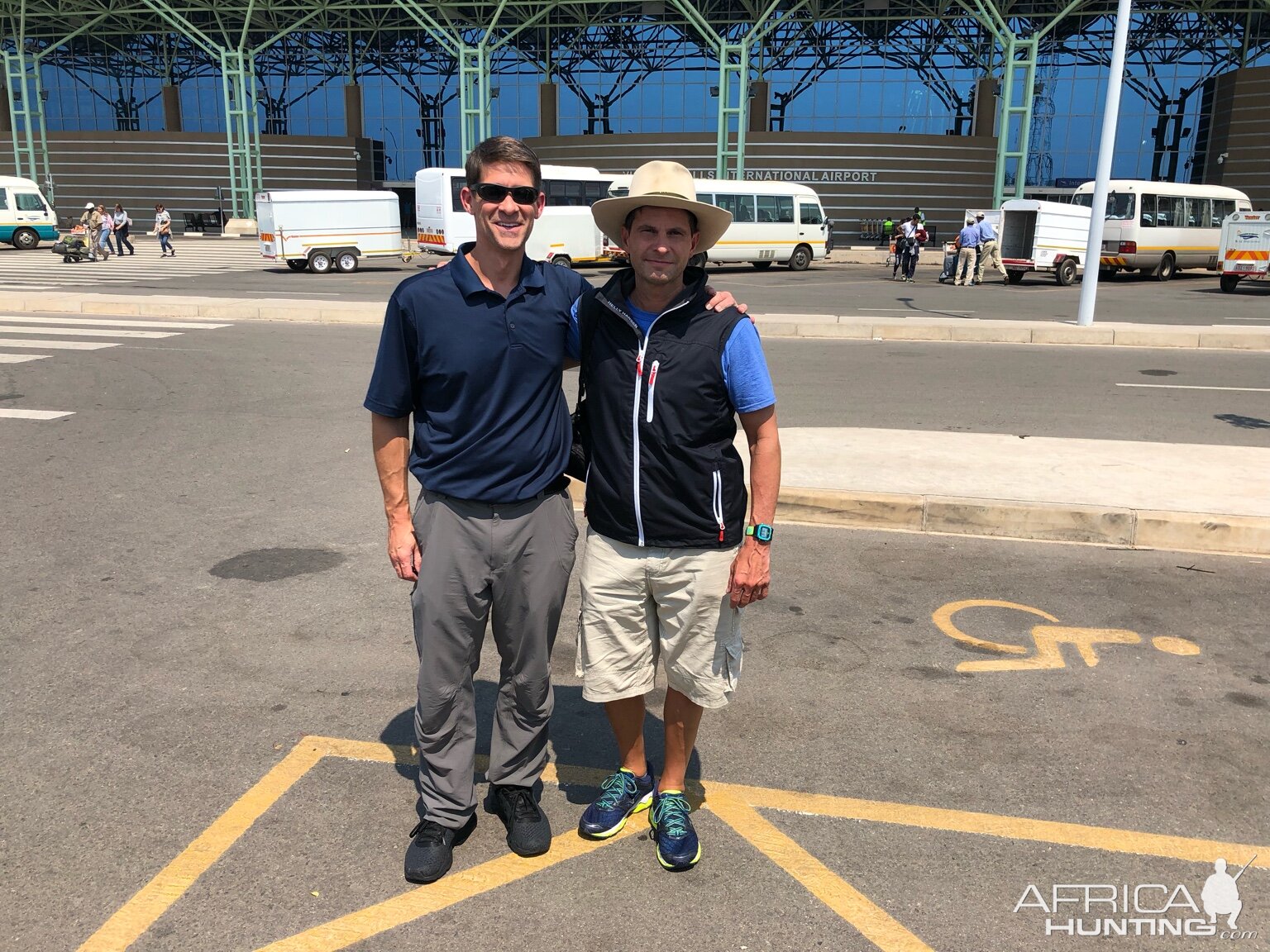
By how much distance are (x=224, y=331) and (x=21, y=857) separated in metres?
13.5

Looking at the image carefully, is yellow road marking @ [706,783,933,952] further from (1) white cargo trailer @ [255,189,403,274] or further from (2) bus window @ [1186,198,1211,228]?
(2) bus window @ [1186,198,1211,228]

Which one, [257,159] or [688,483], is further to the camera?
[257,159]

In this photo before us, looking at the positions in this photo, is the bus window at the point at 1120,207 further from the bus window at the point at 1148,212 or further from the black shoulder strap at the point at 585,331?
the black shoulder strap at the point at 585,331

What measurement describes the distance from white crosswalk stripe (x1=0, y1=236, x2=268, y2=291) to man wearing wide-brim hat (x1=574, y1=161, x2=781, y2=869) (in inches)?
883

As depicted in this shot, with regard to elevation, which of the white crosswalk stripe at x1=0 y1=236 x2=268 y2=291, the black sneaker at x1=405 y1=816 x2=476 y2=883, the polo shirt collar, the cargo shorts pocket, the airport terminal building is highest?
the airport terminal building

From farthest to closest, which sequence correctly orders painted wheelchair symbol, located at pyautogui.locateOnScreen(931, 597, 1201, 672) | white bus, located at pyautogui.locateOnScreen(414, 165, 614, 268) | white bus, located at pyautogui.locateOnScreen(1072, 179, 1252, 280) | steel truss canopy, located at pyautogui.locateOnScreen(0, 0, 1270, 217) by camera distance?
steel truss canopy, located at pyautogui.locateOnScreen(0, 0, 1270, 217) < white bus, located at pyautogui.locateOnScreen(1072, 179, 1252, 280) < white bus, located at pyautogui.locateOnScreen(414, 165, 614, 268) < painted wheelchair symbol, located at pyautogui.locateOnScreen(931, 597, 1201, 672)

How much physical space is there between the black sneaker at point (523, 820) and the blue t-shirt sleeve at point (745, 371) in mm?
1422

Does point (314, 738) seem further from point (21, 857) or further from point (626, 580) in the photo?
point (626, 580)

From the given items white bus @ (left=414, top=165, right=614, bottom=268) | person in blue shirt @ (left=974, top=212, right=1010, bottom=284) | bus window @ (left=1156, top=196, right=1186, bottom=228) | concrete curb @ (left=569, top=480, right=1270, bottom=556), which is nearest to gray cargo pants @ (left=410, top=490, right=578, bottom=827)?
concrete curb @ (left=569, top=480, right=1270, bottom=556)

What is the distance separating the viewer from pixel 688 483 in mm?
3035

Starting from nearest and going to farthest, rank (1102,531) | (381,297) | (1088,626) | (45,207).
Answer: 1. (1088,626)
2. (1102,531)
3. (381,297)
4. (45,207)


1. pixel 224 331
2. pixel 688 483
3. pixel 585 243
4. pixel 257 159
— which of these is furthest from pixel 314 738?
pixel 257 159

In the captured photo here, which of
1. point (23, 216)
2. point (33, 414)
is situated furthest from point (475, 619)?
point (23, 216)

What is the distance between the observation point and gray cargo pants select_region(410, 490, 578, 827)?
3.03 metres
